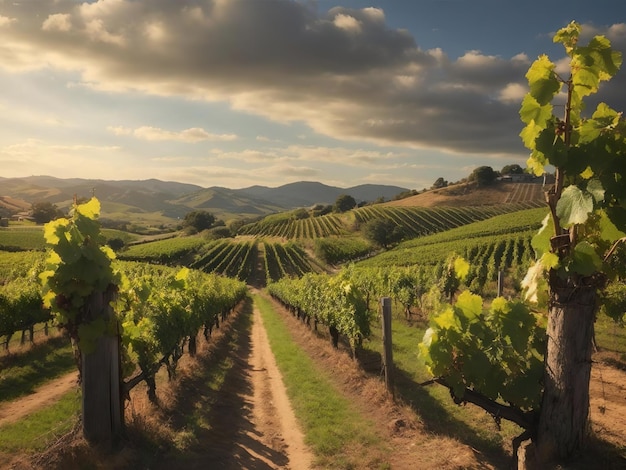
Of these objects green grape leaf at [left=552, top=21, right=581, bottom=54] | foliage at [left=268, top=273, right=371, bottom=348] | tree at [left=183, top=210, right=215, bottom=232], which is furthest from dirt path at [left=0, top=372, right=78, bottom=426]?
tree at [left=183, top=210, right=215, bottom=232]

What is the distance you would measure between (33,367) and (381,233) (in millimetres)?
68613

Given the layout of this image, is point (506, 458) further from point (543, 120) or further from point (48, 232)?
point (48, 232)

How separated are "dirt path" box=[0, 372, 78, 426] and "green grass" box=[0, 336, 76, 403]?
0.30 m

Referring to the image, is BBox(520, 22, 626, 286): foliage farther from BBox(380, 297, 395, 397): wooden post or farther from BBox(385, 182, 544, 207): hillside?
BBox(385, 182, 544, 207): hillside

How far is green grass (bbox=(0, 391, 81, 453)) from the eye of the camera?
24.7 feet

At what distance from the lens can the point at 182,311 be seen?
37.6 feet

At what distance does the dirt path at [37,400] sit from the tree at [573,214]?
11.0 m

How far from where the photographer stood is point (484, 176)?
118 m

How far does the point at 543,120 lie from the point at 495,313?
2070 millimetres

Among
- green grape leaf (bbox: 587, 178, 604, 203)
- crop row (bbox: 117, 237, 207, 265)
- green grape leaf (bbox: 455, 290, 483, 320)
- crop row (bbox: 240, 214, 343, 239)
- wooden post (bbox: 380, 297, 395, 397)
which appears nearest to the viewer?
green grape leaf (bbox: 587, 178, 604, 203)

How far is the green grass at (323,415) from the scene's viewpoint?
23.7ft

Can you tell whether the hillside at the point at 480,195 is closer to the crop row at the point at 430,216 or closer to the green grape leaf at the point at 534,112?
the crop row at the point at 430,216

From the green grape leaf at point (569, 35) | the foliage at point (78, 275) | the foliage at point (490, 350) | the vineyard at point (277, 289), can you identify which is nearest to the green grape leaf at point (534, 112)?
the green grape leaf at point (569, 35)

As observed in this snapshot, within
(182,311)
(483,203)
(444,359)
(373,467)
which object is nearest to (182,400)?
(182,311)
